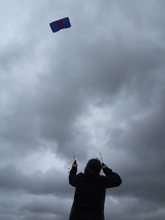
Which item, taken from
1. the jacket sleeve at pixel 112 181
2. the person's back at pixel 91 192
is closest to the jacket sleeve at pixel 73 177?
the person's back at pixel 91 192

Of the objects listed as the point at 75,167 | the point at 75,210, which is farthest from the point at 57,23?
the point at 75,210

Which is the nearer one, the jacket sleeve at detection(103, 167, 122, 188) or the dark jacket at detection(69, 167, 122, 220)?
the dark jacket at detection(69, 167, 122, 220)

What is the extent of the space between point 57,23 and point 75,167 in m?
28.0

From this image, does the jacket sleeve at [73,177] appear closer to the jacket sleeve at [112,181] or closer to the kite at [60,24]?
the jacket sleeve at [112,181]

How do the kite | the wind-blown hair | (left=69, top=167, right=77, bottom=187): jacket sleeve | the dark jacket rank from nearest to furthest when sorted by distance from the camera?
the dark jacket → the wind-blown hair → (left=69, top=167, right=77, bottom=187): jacket sleeve → the kite

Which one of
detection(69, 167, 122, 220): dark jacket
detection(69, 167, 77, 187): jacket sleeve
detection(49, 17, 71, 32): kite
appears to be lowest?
detection(69, 167, 122, 220): dark jacket

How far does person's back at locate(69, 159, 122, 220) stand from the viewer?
6605 millimetres

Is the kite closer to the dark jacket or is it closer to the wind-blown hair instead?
the wind-blown hair

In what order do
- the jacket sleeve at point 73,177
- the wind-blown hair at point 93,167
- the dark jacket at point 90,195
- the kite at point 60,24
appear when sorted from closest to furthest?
the dark jacket at point 90,195 → the wind-blown hair at point 93,167 → the jacket sleeve at point 73,177 → the kite at point 60,24

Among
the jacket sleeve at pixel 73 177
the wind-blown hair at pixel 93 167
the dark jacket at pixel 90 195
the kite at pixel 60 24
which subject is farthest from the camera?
the kite at pixel 60 24

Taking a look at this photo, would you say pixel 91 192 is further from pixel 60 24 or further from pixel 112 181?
pixel 60 24

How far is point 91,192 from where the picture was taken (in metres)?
6.81

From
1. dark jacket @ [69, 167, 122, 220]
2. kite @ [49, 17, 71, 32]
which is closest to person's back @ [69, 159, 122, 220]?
dark jacket @ [69, 167, 122, 220]

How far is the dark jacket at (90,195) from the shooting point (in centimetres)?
659
